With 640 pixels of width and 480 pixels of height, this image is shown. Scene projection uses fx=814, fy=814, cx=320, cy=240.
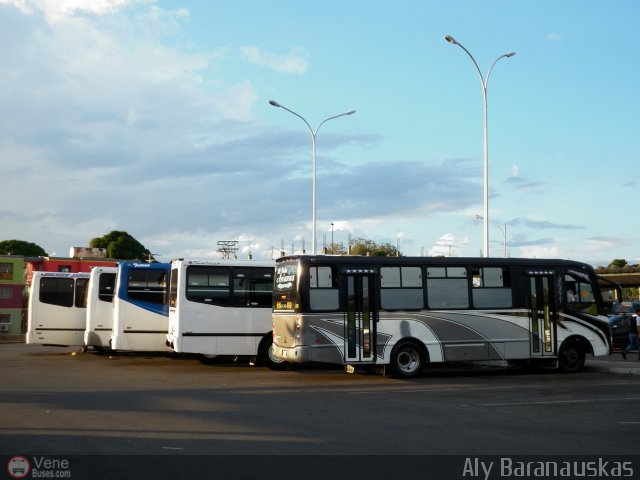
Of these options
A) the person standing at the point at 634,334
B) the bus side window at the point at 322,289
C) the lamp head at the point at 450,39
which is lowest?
the person standing at the point at 634,334

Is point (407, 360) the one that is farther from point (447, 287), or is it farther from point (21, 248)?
point (21, 248)

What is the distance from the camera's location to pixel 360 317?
62.1ft

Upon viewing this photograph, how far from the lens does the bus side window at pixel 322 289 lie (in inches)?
741

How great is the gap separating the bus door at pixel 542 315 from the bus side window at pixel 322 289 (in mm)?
5148

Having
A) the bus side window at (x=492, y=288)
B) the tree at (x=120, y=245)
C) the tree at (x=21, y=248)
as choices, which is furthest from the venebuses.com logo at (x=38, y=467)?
the tree at (x=21, y=248)

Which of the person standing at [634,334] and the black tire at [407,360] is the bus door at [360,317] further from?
the person standing at [634,334]

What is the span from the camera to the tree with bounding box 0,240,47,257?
114 m

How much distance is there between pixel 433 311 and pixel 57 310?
15.6 m

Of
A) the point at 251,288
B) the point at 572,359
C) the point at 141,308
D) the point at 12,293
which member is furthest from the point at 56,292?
the point at 12,293

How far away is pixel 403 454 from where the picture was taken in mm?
9367

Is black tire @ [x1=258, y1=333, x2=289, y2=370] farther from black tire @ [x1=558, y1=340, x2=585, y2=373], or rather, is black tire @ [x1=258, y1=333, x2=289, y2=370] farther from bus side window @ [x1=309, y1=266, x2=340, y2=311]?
black tire @ [x1=558, y1=340, x2=585, y2=373]

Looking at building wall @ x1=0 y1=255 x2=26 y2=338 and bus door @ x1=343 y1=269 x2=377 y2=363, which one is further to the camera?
building wall @ x1=0 y1=255 x2=26 y2=338

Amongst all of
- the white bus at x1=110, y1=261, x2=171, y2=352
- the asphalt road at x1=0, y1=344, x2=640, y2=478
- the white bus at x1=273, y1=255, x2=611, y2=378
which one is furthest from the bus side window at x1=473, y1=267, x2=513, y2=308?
the white bus at x1=110, y1=261, x2=171, y2=352

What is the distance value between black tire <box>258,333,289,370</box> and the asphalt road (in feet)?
1.87
